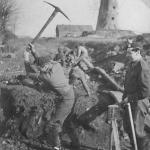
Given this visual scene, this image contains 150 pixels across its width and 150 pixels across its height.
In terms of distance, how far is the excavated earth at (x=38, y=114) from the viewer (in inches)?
327

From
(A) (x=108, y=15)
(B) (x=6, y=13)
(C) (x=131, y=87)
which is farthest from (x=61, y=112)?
(B) (x=6, y=13)

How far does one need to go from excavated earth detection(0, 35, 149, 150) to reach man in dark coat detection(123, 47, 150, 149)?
127cm

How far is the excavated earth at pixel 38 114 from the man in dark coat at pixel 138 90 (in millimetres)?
1274

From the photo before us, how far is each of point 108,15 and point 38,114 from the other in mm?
27301

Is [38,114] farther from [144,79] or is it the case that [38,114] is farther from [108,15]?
[108,15]

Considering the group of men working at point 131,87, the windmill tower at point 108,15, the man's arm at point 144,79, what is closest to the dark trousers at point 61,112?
the group of men working at point 131,87

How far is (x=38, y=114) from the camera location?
937 centimetres

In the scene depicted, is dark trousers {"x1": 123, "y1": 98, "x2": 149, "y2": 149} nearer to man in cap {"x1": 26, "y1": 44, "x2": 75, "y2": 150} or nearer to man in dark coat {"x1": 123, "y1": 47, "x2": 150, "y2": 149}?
man in dark coat {"x1": 123, "y1": 47, "x2": 150, "y2": 149}

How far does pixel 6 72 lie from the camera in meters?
16.5

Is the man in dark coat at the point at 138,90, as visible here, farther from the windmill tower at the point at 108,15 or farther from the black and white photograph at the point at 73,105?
the windmill tower at the point at 108,15

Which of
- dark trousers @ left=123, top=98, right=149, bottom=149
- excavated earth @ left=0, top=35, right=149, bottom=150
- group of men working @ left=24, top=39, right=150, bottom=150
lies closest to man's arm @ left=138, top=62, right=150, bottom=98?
group of men working @ left=24, top=39, right=150, bottom=150

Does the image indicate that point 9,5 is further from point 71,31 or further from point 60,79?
point 60,79

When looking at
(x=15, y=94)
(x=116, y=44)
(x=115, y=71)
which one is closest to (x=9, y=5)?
(x=116, y=44)

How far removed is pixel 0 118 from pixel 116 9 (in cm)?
2800
